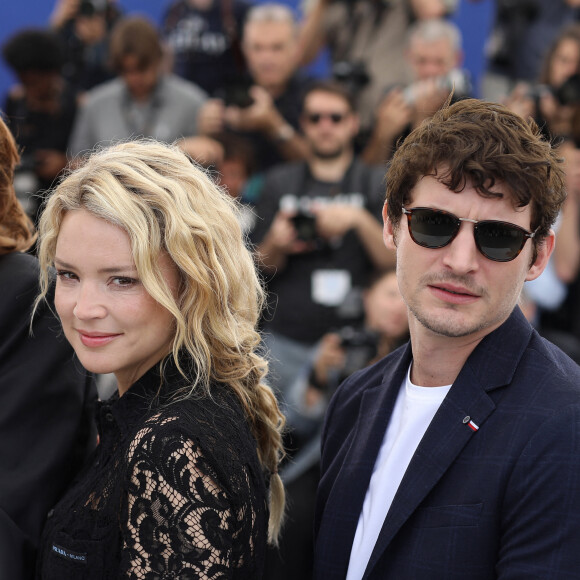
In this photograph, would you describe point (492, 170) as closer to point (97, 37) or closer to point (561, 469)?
point (561, 469)

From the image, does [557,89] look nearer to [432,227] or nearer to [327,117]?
[327,117]

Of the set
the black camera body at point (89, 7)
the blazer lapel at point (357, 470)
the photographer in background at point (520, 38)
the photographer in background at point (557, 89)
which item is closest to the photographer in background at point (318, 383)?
the photographer in background at point (557, 89)

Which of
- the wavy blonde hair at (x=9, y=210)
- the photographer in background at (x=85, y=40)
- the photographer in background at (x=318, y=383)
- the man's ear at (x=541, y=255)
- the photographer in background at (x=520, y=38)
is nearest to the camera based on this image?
the man's ear at (x=541, y=255)

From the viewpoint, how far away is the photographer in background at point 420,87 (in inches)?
213

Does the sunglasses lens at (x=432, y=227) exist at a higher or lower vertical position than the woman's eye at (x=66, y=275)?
higher

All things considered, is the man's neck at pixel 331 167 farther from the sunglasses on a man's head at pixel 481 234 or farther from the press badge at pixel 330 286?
the sunglasses on a man's head at pixel 481 234

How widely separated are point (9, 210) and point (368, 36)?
3.90 metres

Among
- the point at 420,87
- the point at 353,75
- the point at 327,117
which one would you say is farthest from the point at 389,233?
the point at 353,75

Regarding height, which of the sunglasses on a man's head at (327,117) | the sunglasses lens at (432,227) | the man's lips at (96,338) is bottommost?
the man's lips at (96,338)

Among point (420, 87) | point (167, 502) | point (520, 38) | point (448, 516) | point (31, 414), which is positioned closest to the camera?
point (167, 502)

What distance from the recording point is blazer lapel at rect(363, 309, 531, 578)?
6.68 ft

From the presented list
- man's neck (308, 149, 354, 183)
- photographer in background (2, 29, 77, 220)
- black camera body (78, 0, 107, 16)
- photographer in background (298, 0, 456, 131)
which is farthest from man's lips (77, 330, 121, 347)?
black camera body (78, 0, 107, 16)

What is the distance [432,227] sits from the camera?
2.11 meters

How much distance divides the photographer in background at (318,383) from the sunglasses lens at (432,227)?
220 cm
